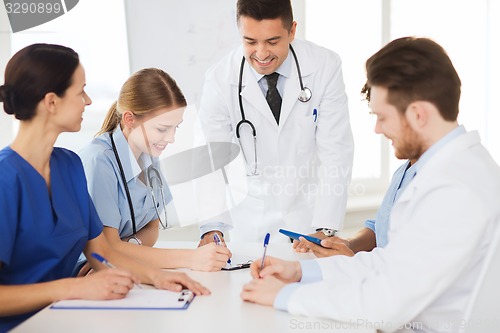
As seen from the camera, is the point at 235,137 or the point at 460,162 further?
the point at 235,137

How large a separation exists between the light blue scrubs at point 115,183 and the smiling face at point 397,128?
2.68ft

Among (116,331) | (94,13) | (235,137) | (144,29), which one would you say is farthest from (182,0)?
(116,331)

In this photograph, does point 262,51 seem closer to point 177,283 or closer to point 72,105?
point 72,105

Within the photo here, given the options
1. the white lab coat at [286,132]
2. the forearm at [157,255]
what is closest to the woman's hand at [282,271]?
the forearm at [157,255]

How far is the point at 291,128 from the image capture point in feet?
7.34

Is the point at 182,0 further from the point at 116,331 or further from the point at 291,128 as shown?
the point at 116,331

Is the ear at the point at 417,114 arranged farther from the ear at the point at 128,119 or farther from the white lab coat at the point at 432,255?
the ear at the point at 128,119

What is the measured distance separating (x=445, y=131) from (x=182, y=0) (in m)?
1.83

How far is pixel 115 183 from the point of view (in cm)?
177

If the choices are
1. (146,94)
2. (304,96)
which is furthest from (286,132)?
(146,94)

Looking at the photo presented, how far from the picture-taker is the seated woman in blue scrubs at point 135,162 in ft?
5.63

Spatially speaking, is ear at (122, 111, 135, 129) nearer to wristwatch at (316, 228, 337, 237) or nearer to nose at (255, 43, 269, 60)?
nose at (255, 43, 269, 60)

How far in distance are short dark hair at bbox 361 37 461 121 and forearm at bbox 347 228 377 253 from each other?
661 mm

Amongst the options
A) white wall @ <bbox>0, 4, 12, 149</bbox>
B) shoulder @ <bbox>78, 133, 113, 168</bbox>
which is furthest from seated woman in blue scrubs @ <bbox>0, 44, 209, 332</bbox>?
white wall @ <bbox>0, 4, 12, 149</bbox>
